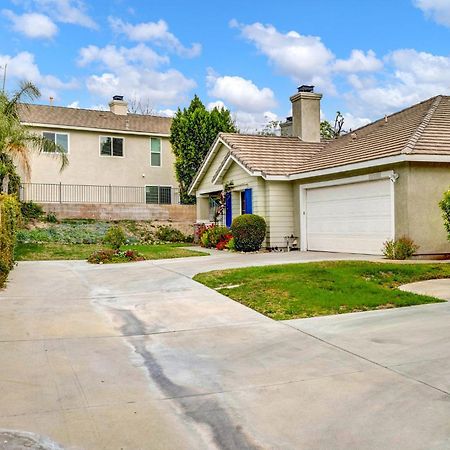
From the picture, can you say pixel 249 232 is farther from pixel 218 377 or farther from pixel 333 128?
pixel 333 128

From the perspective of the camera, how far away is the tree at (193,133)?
29.2 m

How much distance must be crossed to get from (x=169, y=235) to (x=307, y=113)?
30.9 feet

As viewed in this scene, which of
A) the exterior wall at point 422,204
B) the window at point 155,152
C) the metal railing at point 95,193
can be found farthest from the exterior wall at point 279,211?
the window at point 155,152

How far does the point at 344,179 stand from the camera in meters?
16.8

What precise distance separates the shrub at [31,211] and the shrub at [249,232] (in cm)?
1184

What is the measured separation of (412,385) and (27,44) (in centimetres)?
2168

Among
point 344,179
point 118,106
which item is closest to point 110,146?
point 118,106

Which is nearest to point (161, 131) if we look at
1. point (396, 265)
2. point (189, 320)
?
point (396, 265)

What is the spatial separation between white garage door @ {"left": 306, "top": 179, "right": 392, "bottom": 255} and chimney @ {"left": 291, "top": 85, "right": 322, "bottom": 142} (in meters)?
5.79

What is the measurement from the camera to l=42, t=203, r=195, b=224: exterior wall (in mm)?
26859

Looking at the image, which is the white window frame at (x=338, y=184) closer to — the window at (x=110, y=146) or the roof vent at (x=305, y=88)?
the roof vent at (x=305, y=88)

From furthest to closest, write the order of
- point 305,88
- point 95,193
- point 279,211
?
point 95,193
point 305,88
point 279,211

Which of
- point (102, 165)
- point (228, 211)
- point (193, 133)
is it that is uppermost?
point (193, 133)

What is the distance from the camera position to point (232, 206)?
2261 cm
